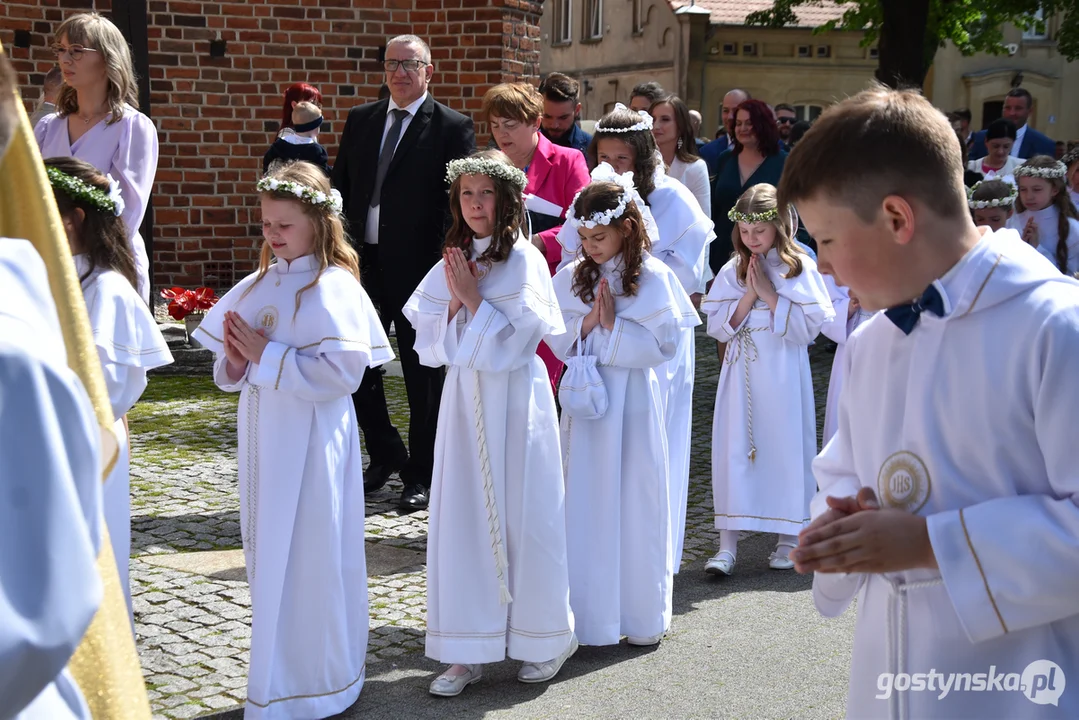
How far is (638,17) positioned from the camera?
37.9m

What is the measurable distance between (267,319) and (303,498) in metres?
0.67

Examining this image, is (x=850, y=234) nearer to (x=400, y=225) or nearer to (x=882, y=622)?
(x=882, y=622)

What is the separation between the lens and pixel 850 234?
2.15 meters

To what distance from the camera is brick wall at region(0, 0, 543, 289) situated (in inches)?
436

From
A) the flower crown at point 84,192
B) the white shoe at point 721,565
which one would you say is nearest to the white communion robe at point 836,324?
the white shoe at point 721,565

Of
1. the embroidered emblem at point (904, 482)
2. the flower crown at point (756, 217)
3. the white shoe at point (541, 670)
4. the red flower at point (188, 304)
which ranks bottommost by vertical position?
the white shoe at point (541, 670)

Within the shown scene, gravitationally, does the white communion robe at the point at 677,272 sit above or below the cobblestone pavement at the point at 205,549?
above

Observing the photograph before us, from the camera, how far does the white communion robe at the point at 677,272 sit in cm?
574

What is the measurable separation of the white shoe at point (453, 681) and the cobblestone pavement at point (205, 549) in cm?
36

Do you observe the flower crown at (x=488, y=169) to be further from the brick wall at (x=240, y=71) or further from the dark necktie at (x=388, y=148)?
the brick wall at (x=240, y=71)

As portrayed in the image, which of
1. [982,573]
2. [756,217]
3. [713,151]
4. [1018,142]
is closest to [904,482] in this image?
[982,573]

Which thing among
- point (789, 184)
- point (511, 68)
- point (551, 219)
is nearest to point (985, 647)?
point (789, 184)

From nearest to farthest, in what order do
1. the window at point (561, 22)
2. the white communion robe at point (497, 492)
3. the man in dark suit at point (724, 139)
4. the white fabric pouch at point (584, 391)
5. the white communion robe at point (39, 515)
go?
the white communion robe at point (39, 515), the white communion robe at point (497, 492), the white fabric pouch at point (584, 391), the man in dark suit at point (724, 139), the window at point (561, 22)

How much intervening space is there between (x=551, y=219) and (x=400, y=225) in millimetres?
827
